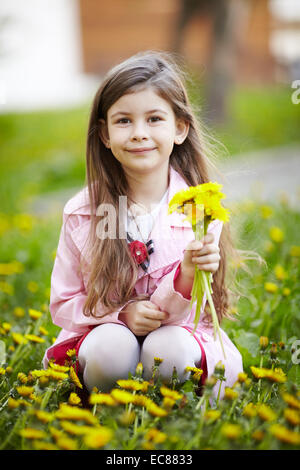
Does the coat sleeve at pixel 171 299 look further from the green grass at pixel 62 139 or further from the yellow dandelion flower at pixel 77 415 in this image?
the green grass at pixel 62 139

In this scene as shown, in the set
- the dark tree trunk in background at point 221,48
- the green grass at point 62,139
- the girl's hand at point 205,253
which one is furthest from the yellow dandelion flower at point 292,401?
the dark tree trunk in background at point 221,48

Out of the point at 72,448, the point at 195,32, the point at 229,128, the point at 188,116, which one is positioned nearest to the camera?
the point at 72,448

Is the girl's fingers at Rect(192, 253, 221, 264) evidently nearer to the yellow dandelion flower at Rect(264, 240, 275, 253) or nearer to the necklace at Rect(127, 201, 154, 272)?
the necklace at Rect(127, 201, 154, 272)

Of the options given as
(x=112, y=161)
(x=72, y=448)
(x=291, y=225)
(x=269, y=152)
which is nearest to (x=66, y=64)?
(x=269, y=152)

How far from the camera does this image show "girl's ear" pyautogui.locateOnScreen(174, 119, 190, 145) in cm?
179

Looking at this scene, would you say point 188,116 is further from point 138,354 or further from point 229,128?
point 229,128

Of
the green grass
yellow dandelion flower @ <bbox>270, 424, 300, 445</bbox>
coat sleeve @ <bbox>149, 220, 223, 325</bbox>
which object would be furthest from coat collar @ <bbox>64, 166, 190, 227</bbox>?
the green grass

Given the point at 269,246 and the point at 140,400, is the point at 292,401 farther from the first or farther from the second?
the point at 269,246

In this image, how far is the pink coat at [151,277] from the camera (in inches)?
64.9

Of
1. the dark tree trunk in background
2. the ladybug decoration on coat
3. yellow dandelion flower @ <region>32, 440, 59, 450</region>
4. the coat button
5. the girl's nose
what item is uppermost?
the dark tree trunk in background

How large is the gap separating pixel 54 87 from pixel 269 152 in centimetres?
768

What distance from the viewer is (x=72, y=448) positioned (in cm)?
118

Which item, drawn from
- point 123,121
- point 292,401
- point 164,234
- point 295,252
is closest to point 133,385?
point 292,401

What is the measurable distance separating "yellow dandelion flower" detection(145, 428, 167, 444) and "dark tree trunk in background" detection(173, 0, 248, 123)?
19.2ft
